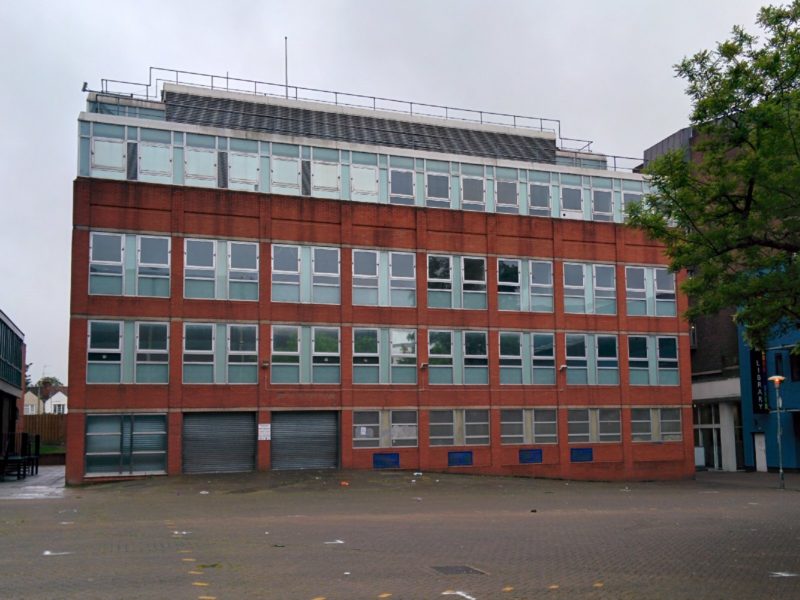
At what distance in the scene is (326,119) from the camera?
41938 mm

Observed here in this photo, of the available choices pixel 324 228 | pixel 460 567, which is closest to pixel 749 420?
pixel 324 228

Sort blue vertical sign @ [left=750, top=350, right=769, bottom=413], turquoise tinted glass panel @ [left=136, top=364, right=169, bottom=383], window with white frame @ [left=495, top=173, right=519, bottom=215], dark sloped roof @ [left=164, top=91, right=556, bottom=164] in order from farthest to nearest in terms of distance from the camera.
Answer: blue vertical sign @ [left=750, top=350, right=769, bottom=413] → window with white frame @ [left=495, top=173, right=519, bottom=215] → dark sloped roof @ [left=164, top=91, right=556, bottom=164] → turquoise tinted glass panel @ [left=136, top=364, right=169, bottom=383]

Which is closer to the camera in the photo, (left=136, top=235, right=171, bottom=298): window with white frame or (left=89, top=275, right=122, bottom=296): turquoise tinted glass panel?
(left=89, top=275, right=122, bottom=296): turquoise tinted glass panel

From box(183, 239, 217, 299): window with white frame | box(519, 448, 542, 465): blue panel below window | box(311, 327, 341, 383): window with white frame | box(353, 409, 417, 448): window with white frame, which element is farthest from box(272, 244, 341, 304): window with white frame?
box(519, 448, 542, 465): blue panel below window

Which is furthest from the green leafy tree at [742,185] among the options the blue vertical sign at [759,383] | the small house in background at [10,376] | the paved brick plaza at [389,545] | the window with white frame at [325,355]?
the small house in background at [10,376]

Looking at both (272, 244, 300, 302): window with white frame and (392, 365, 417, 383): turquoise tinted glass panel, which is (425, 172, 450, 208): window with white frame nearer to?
(272, 244, 300, 302): window with white frame

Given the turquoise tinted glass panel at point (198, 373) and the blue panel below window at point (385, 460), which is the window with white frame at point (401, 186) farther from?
the blue panel below window at point (385, 460)

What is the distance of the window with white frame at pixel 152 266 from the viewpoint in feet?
111

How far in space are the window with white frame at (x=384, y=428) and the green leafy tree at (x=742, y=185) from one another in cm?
2175

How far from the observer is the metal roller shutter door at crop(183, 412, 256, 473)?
34.0 metres

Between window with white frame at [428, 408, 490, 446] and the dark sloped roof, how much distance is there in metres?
12.6

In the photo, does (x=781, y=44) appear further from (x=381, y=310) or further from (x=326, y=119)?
(x=326, y=119)

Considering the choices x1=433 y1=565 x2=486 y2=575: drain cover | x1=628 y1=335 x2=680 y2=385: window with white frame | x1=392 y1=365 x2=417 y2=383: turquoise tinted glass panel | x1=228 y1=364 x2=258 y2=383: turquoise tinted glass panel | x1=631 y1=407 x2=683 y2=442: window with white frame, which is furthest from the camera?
x1=628 y1=335 x2=680 y2=385: window with white frame

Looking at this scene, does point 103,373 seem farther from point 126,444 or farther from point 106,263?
point 106,263
